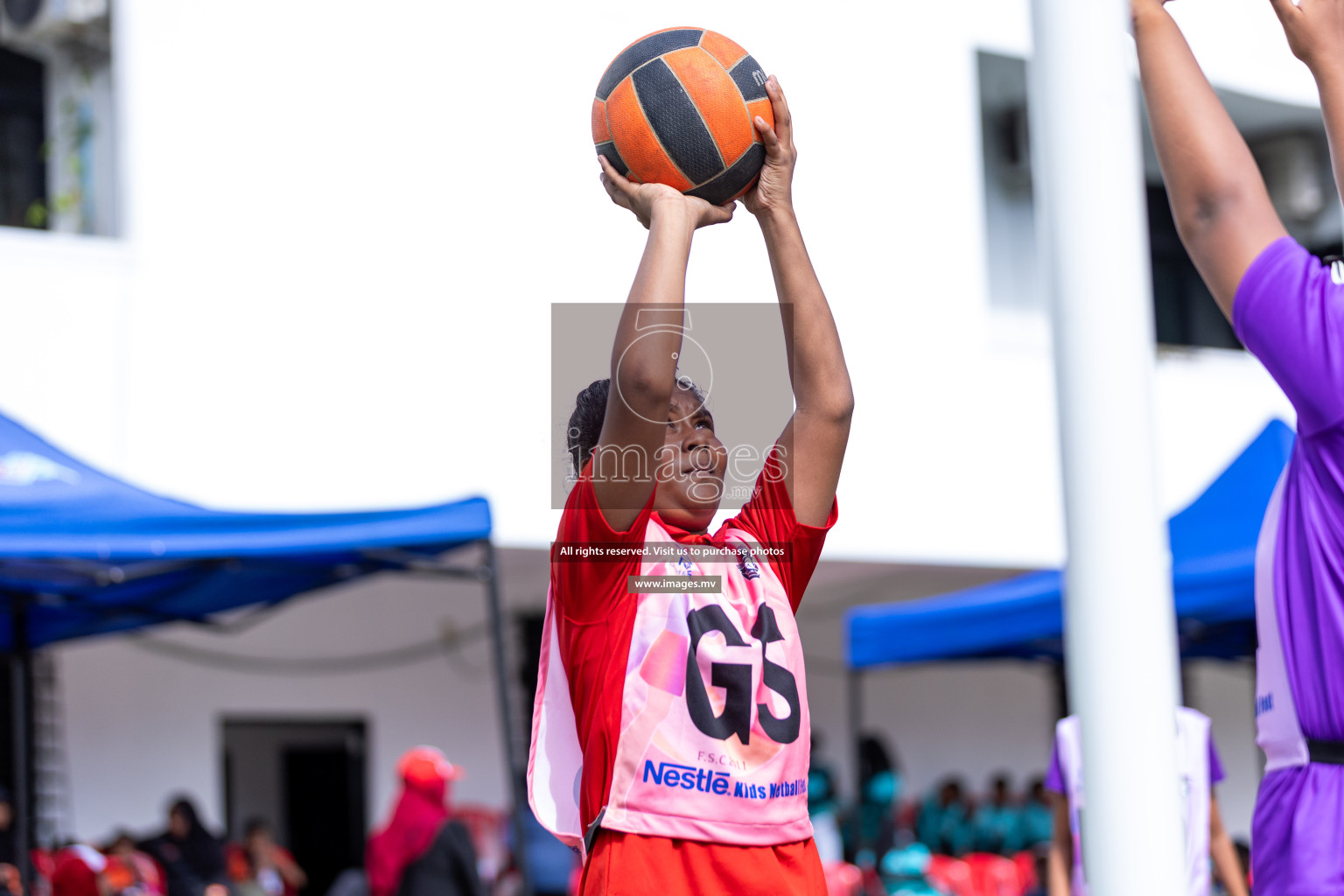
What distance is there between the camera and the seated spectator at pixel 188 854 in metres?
8.23

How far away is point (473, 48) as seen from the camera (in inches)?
396

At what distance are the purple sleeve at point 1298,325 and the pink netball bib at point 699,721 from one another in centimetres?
80

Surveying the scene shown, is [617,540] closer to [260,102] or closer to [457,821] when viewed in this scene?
[457,821]

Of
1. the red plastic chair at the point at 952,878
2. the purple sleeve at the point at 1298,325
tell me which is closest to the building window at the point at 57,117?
the red plastic chair at the point at 952,878

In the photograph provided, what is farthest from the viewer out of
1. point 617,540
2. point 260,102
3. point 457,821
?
point 260,102

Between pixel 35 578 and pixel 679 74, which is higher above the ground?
pixel 679 74

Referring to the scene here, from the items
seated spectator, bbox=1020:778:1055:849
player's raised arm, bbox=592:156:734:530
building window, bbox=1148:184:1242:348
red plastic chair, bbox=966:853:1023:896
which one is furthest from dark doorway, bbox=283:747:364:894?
player's raised arm, bbox=592:156:734:530

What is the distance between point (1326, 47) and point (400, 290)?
8063mm

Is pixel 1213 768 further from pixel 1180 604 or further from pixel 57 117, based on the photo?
pixel 57 117

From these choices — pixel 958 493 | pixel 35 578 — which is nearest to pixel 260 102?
pixel 35 578

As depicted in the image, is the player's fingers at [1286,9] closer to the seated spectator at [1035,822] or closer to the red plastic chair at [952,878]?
the red plastic chair at [952,878]

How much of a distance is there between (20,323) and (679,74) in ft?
24.4

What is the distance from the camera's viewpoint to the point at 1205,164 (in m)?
2.03

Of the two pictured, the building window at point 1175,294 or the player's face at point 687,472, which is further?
the building window at point 1175,294
